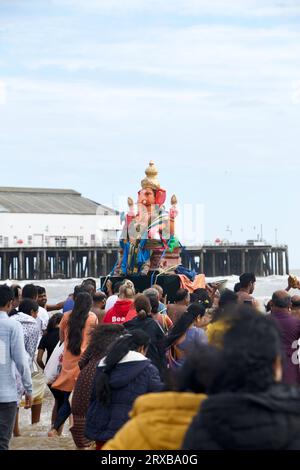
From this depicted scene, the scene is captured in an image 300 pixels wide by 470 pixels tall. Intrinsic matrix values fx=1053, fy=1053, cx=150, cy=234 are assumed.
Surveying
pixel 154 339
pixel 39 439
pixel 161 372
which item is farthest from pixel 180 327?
pixel 39 439

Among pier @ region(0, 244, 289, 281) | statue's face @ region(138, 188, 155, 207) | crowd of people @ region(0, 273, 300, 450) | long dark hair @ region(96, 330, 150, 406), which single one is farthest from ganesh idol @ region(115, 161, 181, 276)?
pier @ region(0, 244, 289, 281)

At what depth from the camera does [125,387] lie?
19.1 ft

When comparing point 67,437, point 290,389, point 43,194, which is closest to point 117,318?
point 67,437

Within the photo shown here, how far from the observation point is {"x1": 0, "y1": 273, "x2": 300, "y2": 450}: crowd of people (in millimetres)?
3229

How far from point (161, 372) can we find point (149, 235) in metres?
14.6

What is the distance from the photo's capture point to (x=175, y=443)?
3.62 meters

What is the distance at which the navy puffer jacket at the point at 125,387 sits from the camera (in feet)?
Result: 19.1

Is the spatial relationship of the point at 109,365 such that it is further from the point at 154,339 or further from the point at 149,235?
the point at 149,235

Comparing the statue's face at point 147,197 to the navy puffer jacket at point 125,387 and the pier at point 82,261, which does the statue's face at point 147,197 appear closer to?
the navy puffer jacket at point 125,387

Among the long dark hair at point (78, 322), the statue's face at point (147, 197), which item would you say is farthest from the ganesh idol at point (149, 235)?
the long dark hair at point (78, 322)

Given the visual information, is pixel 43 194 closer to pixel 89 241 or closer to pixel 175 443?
pixel 89 241

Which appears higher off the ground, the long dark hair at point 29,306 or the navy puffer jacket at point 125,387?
the long dark hair at point 29,306

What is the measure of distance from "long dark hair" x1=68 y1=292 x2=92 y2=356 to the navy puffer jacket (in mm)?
2572

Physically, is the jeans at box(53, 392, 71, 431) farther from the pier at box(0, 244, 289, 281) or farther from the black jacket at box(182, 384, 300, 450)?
the pier at box(0, 244, 289, 281)
